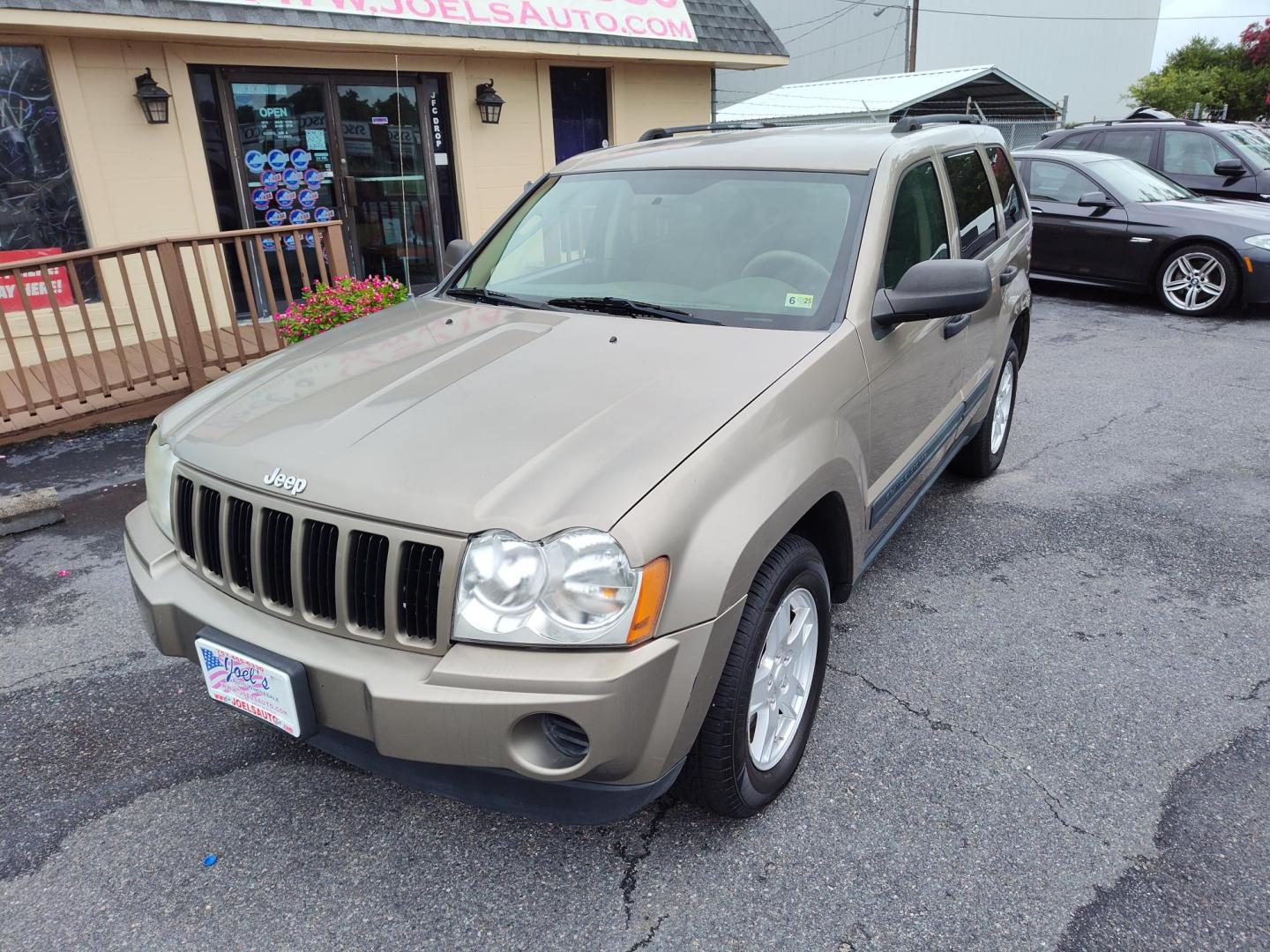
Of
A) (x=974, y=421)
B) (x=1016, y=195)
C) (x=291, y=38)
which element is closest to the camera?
(x=974, y=421)

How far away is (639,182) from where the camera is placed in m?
3.41

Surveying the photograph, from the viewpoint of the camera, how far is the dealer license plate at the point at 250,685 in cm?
206

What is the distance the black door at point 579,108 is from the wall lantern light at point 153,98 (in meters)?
4.06

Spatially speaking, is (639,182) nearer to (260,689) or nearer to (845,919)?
(260,689)

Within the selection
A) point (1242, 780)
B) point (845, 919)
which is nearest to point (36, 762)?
point (845, 919)

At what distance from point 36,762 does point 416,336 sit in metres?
1.81

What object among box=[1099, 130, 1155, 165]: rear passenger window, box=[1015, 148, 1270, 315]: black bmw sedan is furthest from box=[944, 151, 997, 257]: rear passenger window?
box=[1099, 130, 1155, 165]: rear passenger window

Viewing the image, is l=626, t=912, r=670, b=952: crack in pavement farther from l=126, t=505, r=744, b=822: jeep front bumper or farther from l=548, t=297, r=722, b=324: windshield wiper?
l=548, t=297, r=722, b=324: windshield wiper

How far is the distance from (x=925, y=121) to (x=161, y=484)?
353 cm

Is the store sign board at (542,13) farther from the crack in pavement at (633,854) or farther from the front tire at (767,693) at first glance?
the crack in pavement at (633,854)

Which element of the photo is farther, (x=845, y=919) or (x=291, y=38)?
(x=291, y=38)

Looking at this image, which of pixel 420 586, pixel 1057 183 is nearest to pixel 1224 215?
pixel 1057 183

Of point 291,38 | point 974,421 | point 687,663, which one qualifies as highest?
point 291,38

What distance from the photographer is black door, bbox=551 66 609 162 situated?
988 centimetres
